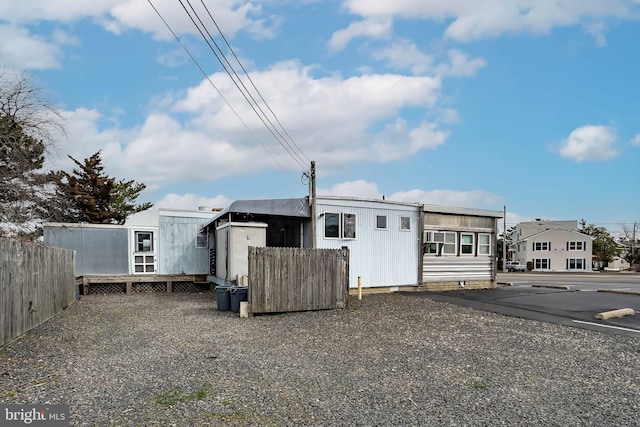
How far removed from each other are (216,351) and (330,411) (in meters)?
3.03

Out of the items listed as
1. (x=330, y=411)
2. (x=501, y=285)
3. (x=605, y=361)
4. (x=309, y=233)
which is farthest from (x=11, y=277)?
(x=501, y=285)

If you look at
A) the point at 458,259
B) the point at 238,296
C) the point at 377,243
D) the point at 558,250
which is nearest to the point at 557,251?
the point at 558,250

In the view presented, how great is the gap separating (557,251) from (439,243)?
4843 centimetres

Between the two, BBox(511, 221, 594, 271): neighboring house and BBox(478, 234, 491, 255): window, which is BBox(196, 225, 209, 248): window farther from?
BBox(511, 221, 594, 271): neighboring house

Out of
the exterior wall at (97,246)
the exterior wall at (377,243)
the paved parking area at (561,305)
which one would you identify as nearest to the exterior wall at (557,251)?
the paved parking area at (561,305)

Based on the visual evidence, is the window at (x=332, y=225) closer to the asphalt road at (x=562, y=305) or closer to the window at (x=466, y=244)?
the asphalt road at (x=562, y=305)

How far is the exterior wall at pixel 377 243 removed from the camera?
14969 millimetres

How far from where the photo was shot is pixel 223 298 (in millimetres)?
11422

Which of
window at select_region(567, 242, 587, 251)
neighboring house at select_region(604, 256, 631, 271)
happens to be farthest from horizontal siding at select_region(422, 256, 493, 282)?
neighboring house at select_region(604, 256, 631, 271)

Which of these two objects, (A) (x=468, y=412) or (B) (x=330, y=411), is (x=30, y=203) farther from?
(A) (x=468, y=412)

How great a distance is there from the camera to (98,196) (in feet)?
107

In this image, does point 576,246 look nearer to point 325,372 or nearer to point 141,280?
point 141,280

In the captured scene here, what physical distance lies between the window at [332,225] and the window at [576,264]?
53.2m

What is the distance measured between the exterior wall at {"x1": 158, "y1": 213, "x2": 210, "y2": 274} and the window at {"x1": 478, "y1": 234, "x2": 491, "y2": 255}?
38.6ft
